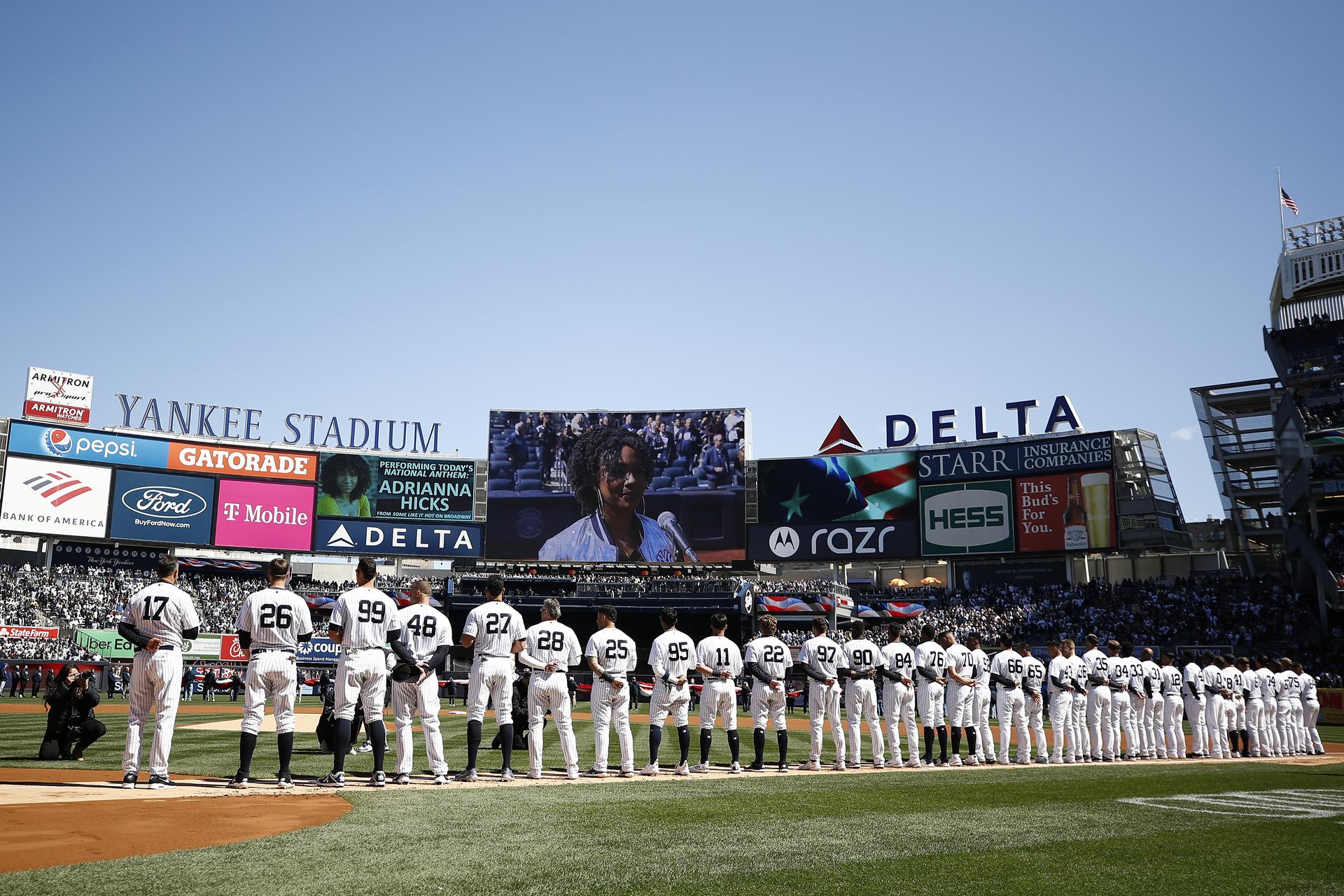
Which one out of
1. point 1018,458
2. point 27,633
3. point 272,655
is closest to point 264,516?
point 27,633

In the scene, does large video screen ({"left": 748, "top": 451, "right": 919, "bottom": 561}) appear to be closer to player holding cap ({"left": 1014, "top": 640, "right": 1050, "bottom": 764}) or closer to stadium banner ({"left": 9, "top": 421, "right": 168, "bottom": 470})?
stadium banner ({"left": 9, "top": 421, "right": 168, "bottom": 470})

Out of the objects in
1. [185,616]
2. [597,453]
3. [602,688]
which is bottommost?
[602,688]

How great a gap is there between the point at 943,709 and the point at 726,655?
15.0 feet

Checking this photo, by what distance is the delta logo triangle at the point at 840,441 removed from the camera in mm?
56219

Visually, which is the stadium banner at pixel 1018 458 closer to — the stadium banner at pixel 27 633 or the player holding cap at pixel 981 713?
the player holding cap at pixel 981 713

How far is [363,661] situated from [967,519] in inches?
1797

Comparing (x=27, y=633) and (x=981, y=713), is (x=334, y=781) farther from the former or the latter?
(x=27, y=633)

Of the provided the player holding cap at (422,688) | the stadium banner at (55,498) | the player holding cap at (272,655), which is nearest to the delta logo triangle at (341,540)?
the stadium banner at (55,498)

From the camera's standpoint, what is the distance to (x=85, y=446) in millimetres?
51875

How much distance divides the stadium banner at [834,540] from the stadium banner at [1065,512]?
5361 mm

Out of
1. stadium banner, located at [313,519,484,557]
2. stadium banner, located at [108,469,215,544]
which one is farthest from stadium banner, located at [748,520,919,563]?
stadium banner, located at [108,469,215,544]

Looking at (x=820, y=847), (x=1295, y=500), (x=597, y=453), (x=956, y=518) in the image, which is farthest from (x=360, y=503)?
(x=820, y=847)

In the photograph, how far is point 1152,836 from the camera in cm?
781

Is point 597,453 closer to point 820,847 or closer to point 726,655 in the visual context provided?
point 726,655
